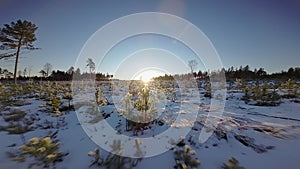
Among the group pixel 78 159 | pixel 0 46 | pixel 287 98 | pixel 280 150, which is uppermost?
pixel 0 46

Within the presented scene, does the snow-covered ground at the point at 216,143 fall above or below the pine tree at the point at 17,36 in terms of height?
below

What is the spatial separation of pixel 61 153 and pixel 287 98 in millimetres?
11412

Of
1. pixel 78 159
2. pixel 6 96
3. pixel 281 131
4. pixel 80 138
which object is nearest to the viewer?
pixel 78 159

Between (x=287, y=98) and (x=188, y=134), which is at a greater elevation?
(x=287, y=98)

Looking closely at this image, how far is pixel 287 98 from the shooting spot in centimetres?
851

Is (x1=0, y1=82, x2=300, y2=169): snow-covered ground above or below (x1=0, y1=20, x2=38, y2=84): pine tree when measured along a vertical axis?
below

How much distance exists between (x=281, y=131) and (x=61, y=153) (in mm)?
5185

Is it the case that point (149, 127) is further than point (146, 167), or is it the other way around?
point (149, 127)

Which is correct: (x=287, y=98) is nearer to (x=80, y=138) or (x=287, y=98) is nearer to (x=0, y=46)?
(x=80, y=138)

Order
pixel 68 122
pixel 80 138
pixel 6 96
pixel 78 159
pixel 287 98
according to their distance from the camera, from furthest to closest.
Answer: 1. pixel 287 98
2. pixel 6 96
3. pixel 68 122
4. pixel 80 138
5. pixel 78 159

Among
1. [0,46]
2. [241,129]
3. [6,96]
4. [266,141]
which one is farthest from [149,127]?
[0,46]

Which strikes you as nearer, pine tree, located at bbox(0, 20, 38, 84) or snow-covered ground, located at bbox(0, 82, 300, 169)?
snow-covered ground, located at bbox(0, 82, 300, 169)

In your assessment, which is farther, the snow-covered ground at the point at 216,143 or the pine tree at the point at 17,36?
the pine tree at the point at 17,36

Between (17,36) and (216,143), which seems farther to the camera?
(17,36)
